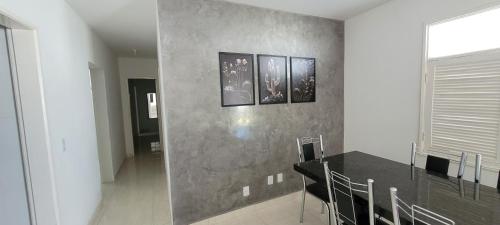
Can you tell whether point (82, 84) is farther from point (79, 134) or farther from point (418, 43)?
point (418, 43)

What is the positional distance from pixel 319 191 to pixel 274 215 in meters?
0.76

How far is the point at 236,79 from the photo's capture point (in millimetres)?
2775

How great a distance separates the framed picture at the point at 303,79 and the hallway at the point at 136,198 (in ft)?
7.92

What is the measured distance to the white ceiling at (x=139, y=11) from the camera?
8.25ft

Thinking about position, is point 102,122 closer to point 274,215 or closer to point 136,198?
point 136,198

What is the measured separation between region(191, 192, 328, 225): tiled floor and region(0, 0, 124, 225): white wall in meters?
1.39

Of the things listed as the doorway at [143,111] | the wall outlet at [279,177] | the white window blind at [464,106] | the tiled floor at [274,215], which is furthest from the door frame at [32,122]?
the doorway at [143,111]

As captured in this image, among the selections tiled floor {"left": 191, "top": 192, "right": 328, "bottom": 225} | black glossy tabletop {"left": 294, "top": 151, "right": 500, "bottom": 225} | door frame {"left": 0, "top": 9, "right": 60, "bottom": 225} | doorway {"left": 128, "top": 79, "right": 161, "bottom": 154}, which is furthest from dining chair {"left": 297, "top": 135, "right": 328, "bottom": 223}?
doorway {"left": 128, "top": 79, "right": 161, "bottom": 154}

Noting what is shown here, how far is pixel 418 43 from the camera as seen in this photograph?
2.62 meters

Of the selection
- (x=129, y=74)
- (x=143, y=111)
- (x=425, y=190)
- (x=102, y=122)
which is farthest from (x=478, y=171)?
(x=143, y=111)

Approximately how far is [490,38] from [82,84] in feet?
14.8

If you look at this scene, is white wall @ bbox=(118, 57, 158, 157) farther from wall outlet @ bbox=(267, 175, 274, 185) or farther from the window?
the window

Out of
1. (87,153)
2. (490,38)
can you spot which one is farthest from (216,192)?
(490,38)

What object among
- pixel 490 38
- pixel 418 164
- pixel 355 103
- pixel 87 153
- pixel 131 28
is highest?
pixel 131 28
